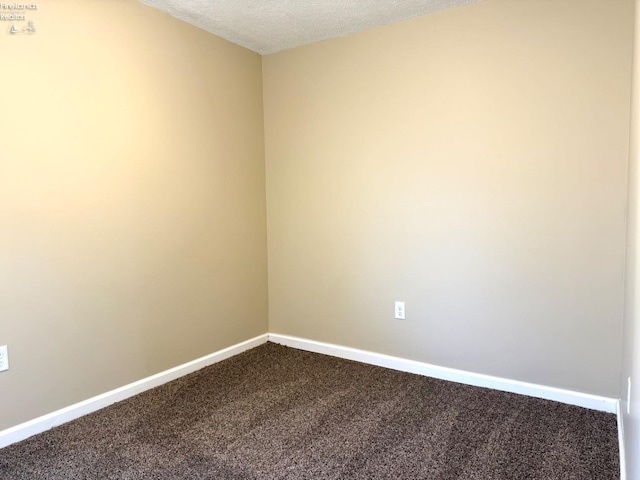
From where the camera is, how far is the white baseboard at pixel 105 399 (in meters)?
1.99

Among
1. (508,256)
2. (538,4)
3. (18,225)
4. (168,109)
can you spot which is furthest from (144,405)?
(538,4)

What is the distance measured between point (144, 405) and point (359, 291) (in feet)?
4.81

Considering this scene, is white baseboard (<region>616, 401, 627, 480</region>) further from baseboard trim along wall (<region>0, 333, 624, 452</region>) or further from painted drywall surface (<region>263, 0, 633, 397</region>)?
painted drywall surface (<region>263, 0, 633, 397</region>)

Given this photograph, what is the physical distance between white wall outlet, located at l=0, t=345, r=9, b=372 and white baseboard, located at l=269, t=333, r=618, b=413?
1803 mm

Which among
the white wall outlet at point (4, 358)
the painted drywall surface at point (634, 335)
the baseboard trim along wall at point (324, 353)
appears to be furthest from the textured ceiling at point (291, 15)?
the baseboard trim along wall at point (324, 353)

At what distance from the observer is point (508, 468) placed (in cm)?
176

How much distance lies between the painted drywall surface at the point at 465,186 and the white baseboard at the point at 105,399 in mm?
636

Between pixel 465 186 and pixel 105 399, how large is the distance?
2.29 meters

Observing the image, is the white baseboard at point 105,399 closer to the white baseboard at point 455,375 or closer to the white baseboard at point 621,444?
the white baseboard at point 455,375

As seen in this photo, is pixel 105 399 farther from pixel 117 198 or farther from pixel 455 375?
pixel 455 375

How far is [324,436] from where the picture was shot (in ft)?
6.60

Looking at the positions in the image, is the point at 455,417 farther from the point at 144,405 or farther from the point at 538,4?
the point at 538,4

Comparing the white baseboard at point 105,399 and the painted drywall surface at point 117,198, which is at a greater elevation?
the painted drywall surface at point 117,198

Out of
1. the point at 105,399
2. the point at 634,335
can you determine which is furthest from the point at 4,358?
the point at 634,335
